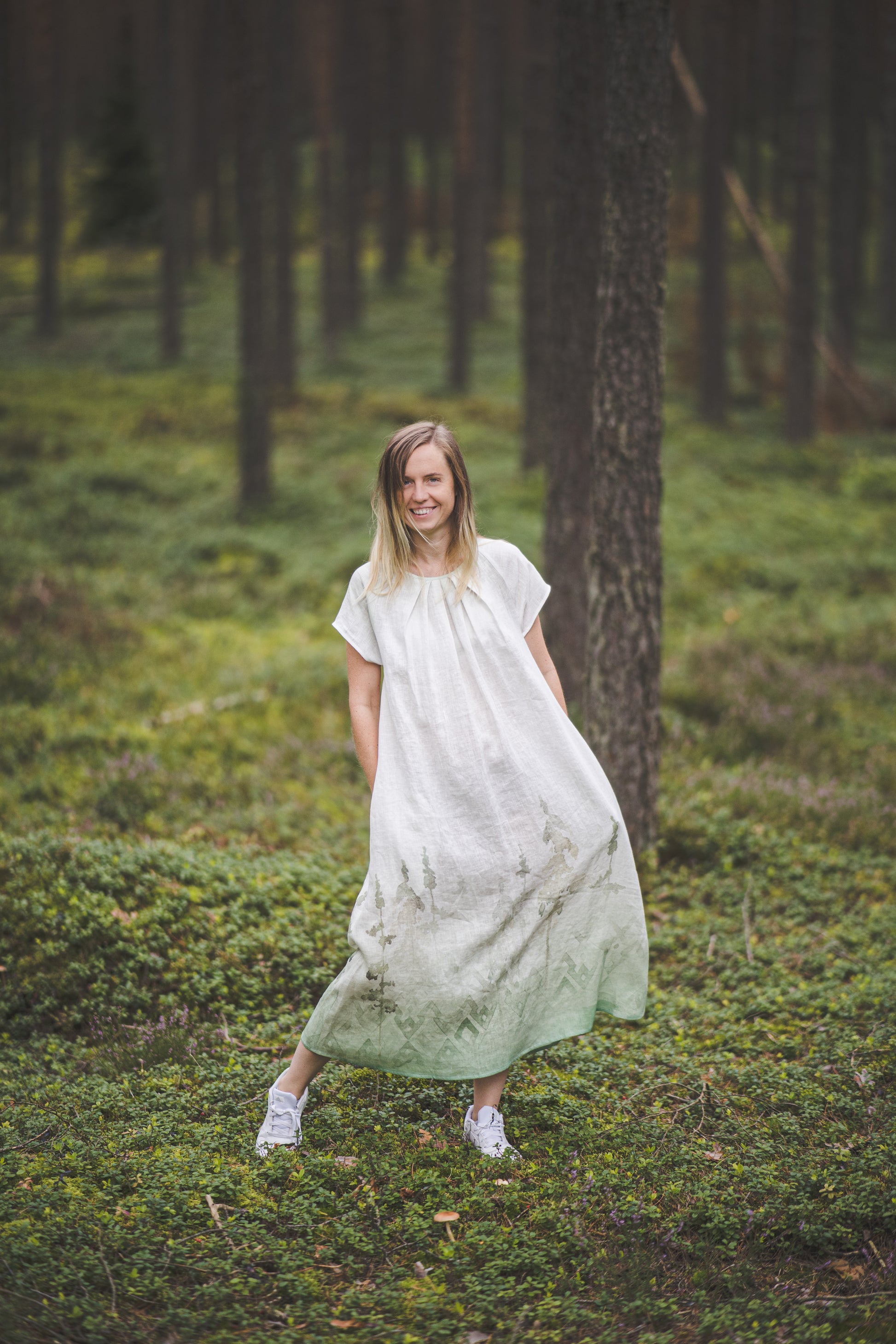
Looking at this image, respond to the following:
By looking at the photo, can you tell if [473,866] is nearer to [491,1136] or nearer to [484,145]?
[491,1136]

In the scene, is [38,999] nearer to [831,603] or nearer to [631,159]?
[631,159]

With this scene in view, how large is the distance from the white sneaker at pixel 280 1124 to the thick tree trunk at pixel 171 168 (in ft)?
82.9

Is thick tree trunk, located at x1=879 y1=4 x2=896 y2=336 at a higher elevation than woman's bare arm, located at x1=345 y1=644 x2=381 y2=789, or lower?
higher

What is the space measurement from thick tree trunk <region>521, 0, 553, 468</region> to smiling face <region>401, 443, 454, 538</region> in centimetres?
1210

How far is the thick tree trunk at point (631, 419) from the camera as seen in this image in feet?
19.7

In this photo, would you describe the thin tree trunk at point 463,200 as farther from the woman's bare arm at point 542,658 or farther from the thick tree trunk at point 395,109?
the woman's bare arm at point 542,658

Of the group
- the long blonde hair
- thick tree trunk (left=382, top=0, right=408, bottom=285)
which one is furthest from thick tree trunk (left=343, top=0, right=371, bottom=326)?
the long blonde hair

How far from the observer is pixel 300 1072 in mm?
3830

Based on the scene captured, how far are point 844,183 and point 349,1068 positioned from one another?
28917mm

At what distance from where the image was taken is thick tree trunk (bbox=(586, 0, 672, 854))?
602 cm

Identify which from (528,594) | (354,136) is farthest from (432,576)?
(354,136)

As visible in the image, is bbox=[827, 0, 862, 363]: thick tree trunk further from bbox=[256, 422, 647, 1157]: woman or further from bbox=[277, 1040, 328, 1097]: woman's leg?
bbox=[277, 1040, 328, 1097]: woman's leg

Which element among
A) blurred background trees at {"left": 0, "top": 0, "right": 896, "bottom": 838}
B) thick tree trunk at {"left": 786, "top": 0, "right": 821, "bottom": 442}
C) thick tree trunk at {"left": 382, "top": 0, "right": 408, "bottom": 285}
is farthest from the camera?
thick tree trunk at {"left": 382, "top": 0, "right": 408, "bottom": 285}

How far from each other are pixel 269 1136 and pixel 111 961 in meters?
1.72
